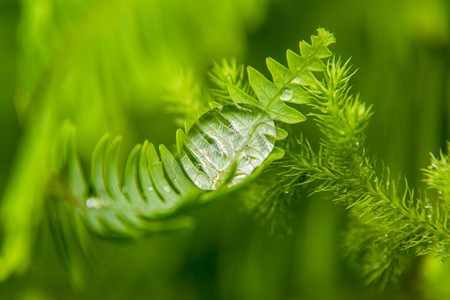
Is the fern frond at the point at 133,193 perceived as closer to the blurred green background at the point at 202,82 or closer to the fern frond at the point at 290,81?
the fern frond at the point at 290,81

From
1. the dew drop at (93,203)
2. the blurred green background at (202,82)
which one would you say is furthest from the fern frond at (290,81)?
the blurred green background at (202,82)

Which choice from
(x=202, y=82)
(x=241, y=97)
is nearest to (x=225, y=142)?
(x=241, y=97)

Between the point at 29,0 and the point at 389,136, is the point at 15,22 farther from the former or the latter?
the point at 389,136

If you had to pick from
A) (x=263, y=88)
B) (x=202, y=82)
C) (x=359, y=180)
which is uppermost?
(x=202, y=82)

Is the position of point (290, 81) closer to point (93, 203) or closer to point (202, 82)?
point (93, 203)

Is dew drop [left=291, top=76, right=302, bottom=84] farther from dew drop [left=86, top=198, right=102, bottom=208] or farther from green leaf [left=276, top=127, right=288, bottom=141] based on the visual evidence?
dew drop [left=86, top=198, right=102, bottom=208]
